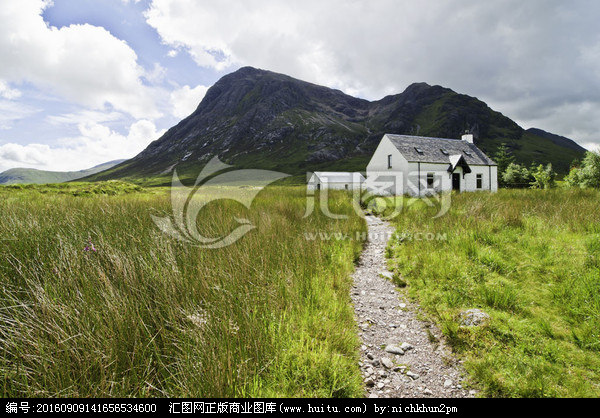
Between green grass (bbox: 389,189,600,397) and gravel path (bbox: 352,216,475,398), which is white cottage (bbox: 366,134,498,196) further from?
gravel path (bbox: 352,216,475,398)

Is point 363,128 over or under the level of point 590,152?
over

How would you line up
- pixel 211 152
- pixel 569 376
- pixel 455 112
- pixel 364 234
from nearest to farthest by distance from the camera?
1. pixel 569 376
2. pixel 364 234
3. pixel 455 112
4. pixel 211 152

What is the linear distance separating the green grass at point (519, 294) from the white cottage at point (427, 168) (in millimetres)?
22972

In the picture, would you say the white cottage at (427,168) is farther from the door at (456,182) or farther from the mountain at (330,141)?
the mountain at (330,141)

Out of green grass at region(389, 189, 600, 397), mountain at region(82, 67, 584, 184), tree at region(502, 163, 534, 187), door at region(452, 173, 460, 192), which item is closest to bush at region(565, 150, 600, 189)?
tree at region(502, 163, 534, 187)

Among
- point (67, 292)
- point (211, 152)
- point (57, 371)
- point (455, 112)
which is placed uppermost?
point (455, 112)

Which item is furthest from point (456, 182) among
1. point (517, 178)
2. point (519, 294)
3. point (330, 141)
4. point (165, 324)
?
point (330, 141)

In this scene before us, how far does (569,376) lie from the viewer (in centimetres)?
217

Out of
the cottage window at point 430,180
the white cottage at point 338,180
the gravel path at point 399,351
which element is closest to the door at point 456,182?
the cottage window at point 430,180

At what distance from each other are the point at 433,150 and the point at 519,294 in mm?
33165

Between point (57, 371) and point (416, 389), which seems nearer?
point (57, 371)
